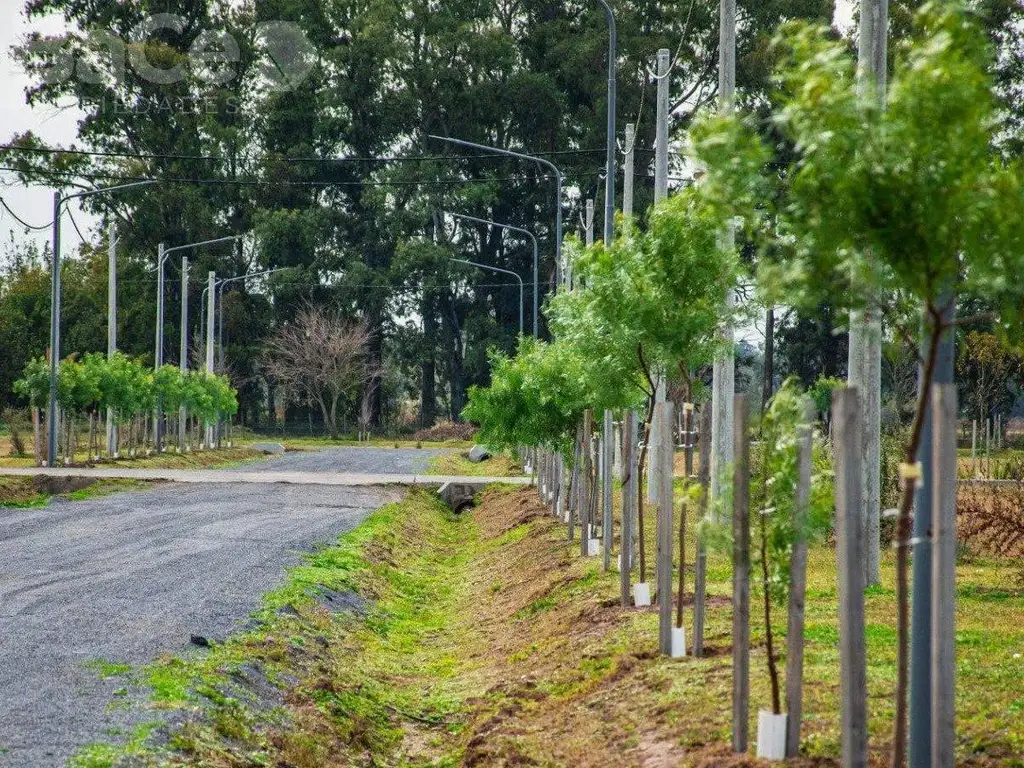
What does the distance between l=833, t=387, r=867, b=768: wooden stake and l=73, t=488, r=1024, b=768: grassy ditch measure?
1516 millimetres

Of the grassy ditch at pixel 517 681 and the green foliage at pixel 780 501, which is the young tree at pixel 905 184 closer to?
the green foliage at pixel 780 501

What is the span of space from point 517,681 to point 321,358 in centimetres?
7137

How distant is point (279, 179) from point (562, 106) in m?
15.6

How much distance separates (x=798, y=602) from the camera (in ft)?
30.1

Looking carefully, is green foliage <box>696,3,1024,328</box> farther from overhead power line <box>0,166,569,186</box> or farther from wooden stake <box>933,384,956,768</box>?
overhead power line <box>0,166,569,186</box>

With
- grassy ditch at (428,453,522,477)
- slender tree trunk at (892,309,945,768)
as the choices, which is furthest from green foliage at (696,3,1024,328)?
grassy ditch at (428,453,522,477)

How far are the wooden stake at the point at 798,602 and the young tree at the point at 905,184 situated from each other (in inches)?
57.3

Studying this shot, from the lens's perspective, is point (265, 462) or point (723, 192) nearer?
point (723, 192)

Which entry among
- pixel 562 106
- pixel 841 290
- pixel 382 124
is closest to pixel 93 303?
pixel 382 124

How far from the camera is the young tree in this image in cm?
701

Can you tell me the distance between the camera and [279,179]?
81375 millimetres

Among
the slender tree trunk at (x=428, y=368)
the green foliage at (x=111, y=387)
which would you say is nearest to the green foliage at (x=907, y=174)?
the green foliage at (x=111, y=387)

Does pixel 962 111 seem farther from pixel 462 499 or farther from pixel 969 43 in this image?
pixel 462 499

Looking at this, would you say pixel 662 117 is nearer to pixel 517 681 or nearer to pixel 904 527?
pixel 517 681
